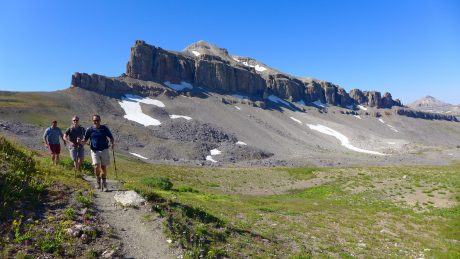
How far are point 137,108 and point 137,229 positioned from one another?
129m

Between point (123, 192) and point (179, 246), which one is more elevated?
point (123, 192)

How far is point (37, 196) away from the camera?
11656mm

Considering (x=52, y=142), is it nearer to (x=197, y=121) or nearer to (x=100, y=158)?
(x=100, y=158)

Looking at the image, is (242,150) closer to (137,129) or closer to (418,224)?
(137,129)

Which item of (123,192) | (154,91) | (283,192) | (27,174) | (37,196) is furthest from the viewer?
(154,91)

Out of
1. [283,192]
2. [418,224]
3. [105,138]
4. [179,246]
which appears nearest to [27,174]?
[105,138]

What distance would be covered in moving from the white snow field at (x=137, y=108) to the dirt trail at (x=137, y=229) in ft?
357

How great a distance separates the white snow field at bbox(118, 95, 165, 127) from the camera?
12250 centimetres

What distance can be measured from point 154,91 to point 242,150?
69136 millimetres

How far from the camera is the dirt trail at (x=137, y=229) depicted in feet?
32.7

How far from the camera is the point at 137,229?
11.1m

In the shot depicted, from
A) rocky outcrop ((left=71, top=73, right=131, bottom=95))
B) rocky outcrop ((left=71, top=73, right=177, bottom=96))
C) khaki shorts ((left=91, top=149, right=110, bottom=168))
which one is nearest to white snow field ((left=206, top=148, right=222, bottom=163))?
rocky outcrop ((left=71, top=73, right=177, bottom=96))

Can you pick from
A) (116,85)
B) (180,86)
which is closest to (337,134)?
(180,86)

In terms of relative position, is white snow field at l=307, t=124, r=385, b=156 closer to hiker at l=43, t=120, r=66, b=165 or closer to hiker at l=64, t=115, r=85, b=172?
hiker at l=43, t=120, r=66, b=165
